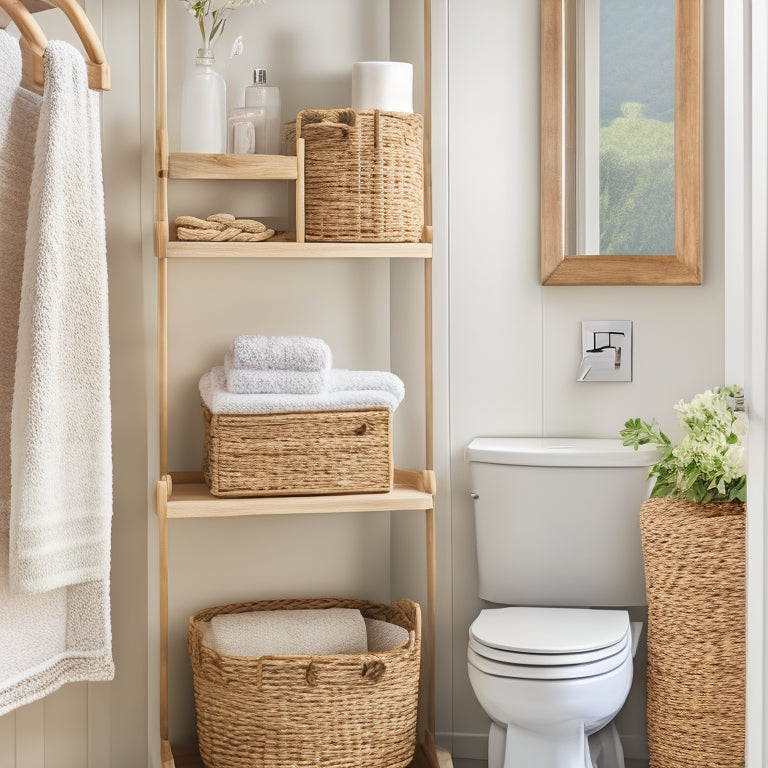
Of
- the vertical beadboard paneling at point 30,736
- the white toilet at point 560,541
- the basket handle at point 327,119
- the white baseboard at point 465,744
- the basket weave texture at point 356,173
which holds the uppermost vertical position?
the basket handle at point 327,119

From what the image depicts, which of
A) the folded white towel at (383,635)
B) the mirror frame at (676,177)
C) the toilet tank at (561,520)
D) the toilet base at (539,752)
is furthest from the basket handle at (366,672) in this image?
the mirror frame at (676,177)

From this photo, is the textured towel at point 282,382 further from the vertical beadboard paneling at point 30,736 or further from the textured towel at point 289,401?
the vertical beadboard paneling at point 30,736

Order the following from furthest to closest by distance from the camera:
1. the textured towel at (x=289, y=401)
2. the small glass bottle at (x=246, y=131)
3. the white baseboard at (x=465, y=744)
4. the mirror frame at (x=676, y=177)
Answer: the white baseboard at (x=465, y=744) → the mirror frame at (x=676, y=177) → the small glass bottle at (x=246, y=131) → the textured towel at (x=289, y=401)

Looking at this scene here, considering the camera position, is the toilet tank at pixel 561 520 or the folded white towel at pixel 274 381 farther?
the toilet tank at pixel 561 520

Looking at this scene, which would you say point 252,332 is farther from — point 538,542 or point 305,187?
point 538,542

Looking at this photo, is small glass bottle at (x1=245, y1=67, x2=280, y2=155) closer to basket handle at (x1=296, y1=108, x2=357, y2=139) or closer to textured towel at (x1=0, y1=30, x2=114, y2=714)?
basket handle at (x1=296, y1=108, x2=357, y2=139)

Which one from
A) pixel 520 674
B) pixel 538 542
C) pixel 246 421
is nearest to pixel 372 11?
pixel 246 421

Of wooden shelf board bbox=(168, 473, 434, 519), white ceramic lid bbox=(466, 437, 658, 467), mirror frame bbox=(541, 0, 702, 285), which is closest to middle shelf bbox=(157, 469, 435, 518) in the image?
wooden shelf board bbox=(168, 473, 434, 519)

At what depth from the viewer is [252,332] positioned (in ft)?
6.89

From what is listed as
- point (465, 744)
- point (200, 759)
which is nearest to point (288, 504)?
point (200, 759)

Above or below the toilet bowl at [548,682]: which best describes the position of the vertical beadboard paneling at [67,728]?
below

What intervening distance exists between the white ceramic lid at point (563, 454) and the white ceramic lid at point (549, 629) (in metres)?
0.31

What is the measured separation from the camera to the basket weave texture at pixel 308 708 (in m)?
1.80

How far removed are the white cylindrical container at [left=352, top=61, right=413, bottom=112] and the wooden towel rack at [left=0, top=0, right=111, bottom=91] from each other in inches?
20.7
